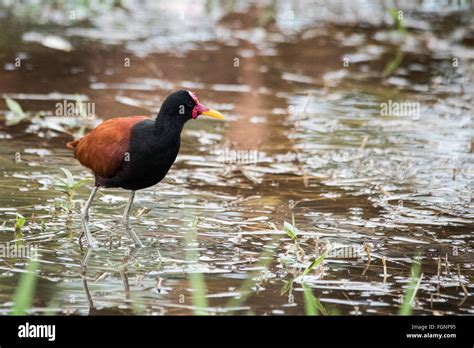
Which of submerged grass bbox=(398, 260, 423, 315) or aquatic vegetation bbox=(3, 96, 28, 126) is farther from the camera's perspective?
aquatic vegetation bbox=(3, 96, 28, 126)

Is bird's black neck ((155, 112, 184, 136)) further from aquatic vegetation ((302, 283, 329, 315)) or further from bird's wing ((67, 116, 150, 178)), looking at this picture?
aquatic vegetation ((302, 283, 329, 315))

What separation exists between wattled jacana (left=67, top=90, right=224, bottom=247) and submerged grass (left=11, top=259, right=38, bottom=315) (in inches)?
27.6

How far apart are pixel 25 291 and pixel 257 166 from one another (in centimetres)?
434

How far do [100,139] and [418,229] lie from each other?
2.32 metres

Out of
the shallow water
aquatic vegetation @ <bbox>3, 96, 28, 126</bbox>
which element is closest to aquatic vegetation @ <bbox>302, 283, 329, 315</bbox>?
the shallow water

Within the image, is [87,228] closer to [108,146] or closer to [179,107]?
[108,146]

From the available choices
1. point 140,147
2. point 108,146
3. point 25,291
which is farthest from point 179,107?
point 25,291

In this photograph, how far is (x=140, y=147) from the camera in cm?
672

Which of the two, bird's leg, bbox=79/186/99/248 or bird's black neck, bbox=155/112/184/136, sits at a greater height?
bird's black neck, bbox=155/112/184/136

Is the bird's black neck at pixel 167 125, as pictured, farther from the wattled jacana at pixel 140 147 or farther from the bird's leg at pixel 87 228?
the bird's leg at pixel 87 228

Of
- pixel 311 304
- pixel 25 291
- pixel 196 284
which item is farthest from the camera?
pixel 311 304

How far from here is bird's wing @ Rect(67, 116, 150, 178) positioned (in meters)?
6.84

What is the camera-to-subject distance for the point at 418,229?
753 centimetres
